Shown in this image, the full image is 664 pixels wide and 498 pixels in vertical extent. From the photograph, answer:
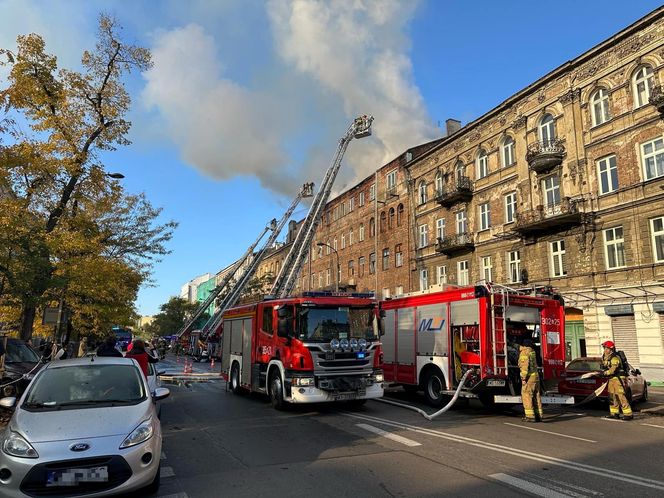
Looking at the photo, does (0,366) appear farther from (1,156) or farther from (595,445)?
(595,445)

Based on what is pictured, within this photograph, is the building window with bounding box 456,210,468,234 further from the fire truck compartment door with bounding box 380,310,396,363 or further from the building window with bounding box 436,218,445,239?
the fire truck compartment door with bounding box 380,310,396,363

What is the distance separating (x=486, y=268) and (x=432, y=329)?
17.8 metres

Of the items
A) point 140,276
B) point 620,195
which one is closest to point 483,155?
point 620,195

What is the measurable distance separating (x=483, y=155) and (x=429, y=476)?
27.0 metres

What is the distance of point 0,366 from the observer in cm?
977

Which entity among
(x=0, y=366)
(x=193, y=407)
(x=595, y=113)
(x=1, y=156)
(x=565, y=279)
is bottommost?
(x=193, y=407)

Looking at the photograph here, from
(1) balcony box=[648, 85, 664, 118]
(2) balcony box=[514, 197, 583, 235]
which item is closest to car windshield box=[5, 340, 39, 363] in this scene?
(2) balcony box=[514, 197, 583, 235]

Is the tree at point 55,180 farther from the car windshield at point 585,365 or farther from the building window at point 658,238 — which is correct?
the building window at point 658,238

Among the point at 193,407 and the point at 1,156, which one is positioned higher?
the point at 1,156

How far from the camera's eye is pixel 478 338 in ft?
37.6

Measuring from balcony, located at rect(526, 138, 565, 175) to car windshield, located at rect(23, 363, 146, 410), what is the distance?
76.8 ft

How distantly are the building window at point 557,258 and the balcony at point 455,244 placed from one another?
5960 mm

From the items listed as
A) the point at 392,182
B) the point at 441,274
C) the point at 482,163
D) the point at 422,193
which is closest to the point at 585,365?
the point at 482,163

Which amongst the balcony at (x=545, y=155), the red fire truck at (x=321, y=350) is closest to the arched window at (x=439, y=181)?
the balcony at (x=545, y=155)
